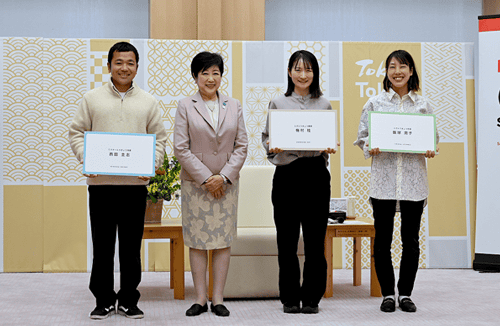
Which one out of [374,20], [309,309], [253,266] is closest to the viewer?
[309,309]

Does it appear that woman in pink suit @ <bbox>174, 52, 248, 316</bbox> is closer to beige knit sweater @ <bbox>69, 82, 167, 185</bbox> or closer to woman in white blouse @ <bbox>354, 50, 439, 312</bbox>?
beige knit sweater @ <bbox>69, 82, 167, 185</bbox>

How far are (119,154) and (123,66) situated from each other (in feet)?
1.61

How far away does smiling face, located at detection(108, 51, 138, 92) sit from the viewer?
2.97m

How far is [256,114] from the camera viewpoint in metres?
4.98

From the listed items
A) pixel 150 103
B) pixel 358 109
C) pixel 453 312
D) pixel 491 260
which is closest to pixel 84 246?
pixel 150 103

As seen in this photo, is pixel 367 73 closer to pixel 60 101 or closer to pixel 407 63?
pixel 407 63

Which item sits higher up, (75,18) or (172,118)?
(75,18)

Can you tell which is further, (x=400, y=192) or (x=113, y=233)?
(x=400, y=192)

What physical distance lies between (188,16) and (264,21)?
0.77m

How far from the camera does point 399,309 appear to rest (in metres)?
3.21

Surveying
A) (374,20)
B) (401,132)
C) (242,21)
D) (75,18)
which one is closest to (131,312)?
(401,132)

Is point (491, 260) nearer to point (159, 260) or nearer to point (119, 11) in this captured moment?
point (159, 260)

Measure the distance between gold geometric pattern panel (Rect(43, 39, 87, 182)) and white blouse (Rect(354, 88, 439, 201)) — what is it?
8.96 feet

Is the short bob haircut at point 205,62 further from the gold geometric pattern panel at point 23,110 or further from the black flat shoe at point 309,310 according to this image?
the gold geometric pattern panel at point 23,110
